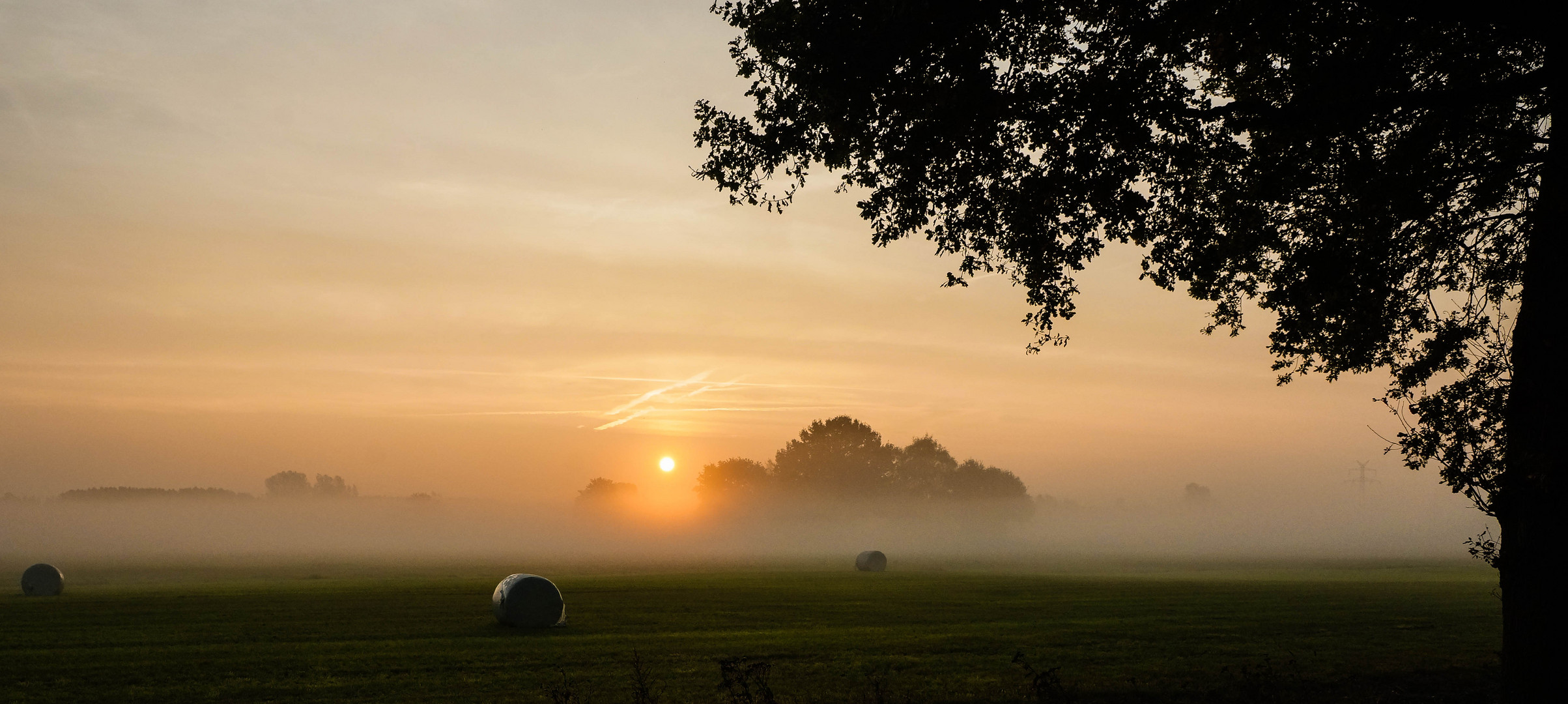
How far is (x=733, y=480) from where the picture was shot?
170750 millimetres

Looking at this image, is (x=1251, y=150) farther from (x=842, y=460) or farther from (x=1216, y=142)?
(x=842, y=460)

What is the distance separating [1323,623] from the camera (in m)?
28.4

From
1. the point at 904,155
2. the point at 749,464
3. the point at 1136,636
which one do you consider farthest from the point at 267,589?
the point at 749,464

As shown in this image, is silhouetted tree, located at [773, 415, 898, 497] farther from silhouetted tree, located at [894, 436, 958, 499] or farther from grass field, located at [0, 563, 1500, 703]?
grass field, located at [0, 563, 1500, 703]

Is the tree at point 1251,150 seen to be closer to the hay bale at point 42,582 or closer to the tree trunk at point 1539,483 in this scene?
the tree trunk at point 1539,483

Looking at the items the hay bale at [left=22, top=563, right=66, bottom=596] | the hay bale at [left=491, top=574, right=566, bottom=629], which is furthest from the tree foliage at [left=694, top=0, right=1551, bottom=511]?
the hay bale at [left=22, top=563, right=66, bottom=596]

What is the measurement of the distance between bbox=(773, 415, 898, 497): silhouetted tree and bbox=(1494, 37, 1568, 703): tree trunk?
146 meters

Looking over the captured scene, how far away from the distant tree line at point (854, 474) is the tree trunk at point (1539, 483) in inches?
5763

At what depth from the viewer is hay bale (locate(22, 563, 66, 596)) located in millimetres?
41656

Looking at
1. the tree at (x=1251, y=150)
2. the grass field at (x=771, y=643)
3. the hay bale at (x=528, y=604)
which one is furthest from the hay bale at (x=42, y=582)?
the tree at (x=1251, y=150)

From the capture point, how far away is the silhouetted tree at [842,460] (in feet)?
518

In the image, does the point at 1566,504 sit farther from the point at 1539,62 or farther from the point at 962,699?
the point at 962,699

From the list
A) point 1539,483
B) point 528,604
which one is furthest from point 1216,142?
point 528,604

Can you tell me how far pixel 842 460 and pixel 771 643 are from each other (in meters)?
135
